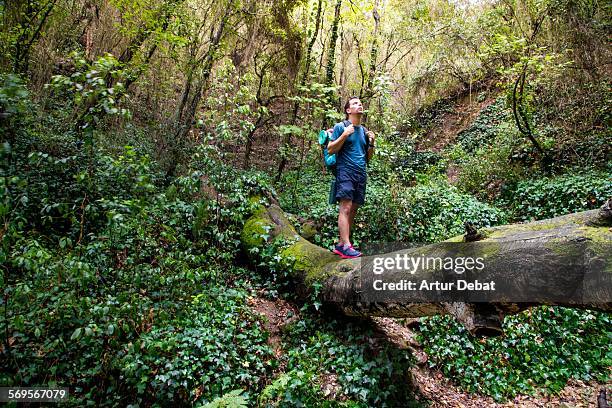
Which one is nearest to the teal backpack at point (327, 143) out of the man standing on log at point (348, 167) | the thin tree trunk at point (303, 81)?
the man standing on log at point (348, 167)

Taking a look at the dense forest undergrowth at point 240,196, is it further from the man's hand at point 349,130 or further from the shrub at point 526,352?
the man's hand at point 349,130

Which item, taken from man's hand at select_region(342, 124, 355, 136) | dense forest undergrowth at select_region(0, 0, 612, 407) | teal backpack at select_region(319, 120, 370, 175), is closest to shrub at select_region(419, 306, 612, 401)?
dense forest undergrowth at select_region(0, 0, 612, 407)

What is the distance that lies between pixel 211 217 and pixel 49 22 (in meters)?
5.07

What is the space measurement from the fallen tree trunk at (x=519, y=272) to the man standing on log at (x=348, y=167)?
673 mm

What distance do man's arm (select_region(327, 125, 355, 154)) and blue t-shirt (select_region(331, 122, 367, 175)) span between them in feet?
0.36

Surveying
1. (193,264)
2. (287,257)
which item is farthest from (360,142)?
(193,264)

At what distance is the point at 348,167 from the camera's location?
3.98 m

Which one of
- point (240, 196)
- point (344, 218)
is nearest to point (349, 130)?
point (344, 218)

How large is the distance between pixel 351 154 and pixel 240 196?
1.91 metres

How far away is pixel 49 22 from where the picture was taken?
610 centimetres

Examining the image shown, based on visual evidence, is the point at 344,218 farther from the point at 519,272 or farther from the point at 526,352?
the point at 526,352

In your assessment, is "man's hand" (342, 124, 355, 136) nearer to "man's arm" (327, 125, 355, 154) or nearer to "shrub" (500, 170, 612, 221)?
"man's arm" (327, 125, 355, 154)

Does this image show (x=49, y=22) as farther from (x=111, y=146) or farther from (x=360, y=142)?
(x=360, y=142)

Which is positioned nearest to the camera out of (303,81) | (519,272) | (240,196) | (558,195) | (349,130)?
(519,272)
